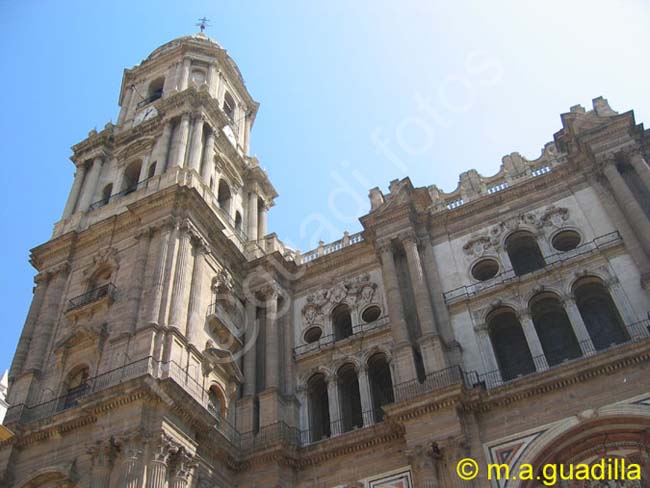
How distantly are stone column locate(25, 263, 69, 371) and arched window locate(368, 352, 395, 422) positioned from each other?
1205 cm

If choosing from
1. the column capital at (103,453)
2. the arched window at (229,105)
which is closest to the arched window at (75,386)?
the column capital at (103,453)

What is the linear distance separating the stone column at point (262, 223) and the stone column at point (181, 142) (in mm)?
5930

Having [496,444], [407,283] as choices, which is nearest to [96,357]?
[407,283]

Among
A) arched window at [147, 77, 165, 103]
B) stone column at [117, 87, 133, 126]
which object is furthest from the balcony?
arched window at [147, 77, 165, 103]

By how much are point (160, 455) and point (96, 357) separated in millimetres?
5895

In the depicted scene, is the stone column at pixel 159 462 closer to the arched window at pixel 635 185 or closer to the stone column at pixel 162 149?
the stone column at pixel 162 149

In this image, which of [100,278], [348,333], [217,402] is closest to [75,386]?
[217,402]

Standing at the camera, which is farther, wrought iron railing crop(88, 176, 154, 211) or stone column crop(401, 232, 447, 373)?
wrought iron railing crop(88, 176, 154, 211)

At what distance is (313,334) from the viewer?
29.2 metres

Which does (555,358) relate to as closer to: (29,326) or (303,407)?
(303,407)

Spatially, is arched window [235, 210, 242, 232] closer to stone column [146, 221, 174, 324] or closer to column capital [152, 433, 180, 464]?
stone column [146, 221, 174, 324]

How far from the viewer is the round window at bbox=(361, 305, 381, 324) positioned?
28344 millimetres

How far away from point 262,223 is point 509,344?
1622cm

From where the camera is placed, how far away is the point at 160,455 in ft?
66.1
